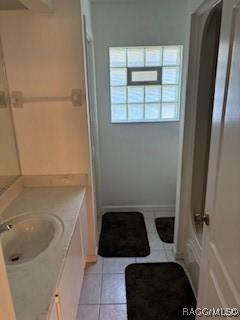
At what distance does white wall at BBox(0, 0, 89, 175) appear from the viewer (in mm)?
1821

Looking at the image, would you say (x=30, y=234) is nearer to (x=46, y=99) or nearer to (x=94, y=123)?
(x=46, y=99)

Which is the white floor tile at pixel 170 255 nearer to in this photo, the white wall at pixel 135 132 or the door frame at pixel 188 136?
the door frame at pixel 188 136

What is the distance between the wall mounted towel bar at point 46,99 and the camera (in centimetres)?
195

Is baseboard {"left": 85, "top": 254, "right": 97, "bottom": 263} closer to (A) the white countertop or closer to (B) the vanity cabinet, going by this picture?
(B) the vanity cabinet

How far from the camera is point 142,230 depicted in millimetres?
2914

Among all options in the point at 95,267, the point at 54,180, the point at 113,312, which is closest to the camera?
the point at 113,312

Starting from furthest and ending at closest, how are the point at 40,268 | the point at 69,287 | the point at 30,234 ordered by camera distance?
the point at 30,234 → the point at 69,287 → the point at 40,268

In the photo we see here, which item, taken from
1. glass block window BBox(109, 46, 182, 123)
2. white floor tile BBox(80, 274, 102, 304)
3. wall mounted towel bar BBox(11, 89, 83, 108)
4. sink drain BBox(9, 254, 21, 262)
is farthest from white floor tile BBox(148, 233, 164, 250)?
wall mounted towel bar BBox(11, 89, 83, 108)

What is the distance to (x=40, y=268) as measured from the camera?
1191 millimetres

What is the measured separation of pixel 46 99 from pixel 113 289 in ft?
5.45

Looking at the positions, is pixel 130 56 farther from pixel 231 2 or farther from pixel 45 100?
pixel 231 2

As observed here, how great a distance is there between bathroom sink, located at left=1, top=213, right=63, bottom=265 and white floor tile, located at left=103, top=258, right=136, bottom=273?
98cm

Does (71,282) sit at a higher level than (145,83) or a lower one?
lower

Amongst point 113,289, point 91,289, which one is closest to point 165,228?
point 113,289
